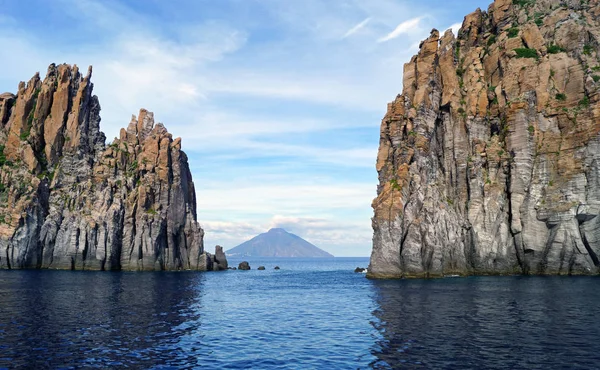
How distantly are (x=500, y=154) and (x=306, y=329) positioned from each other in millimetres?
77980

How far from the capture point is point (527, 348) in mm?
32125

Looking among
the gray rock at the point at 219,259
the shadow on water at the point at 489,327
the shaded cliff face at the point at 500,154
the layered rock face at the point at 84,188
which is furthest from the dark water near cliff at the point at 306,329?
the gray rock at the point at 219,259

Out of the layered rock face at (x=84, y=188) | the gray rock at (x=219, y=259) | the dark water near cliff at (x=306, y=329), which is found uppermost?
the layered rock face at (x=84, y=188)

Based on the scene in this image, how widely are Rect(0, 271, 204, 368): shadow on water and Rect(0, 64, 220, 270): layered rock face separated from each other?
50.7 metres

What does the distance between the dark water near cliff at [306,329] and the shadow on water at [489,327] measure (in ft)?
0.32

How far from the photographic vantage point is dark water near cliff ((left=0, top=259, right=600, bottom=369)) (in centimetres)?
2981

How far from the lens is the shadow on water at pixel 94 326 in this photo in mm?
29984

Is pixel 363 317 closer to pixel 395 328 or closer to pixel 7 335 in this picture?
pixel 395 328

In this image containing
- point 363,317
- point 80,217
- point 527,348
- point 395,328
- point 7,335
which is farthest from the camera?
point 80,217

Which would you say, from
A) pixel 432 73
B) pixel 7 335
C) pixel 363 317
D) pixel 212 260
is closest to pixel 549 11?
pixel 432 73

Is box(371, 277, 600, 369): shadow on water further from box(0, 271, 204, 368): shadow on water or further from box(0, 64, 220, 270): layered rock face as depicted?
box(0, 64, 220, 270): layered rock face

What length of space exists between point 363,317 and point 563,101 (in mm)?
78273

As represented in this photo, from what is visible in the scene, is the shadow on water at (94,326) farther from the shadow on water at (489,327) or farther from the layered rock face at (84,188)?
the layered rock face at (84,188)

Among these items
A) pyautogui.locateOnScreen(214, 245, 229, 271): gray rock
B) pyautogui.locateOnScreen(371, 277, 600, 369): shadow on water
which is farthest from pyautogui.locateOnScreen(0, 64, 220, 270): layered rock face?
pyautogui.locateOnScreen(371, 277, 600, 369): shadow on water
